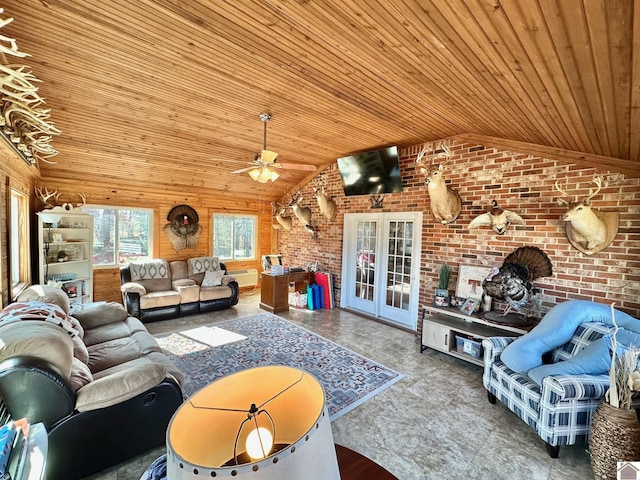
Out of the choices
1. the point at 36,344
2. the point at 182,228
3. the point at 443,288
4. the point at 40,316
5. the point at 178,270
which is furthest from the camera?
the point at 182,228

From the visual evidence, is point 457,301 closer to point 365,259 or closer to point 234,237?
point 365,259

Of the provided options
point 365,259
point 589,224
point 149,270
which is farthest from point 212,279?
point 589,224

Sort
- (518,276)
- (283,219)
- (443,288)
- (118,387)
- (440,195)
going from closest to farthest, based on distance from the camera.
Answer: (118,387) < (518,276) < (440,195) < (443,288) < (283,219)

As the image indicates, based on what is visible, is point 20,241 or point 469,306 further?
point 20,241

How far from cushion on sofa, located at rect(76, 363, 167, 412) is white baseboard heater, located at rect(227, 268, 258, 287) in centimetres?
528

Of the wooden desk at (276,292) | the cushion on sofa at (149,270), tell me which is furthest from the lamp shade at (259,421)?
the cushion on sofa at (149,270)

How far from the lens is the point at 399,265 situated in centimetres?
511

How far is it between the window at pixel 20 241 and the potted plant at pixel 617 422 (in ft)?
19.8

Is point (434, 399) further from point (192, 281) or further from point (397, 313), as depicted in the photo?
point (192, 281)

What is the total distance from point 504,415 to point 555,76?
276 centimetres

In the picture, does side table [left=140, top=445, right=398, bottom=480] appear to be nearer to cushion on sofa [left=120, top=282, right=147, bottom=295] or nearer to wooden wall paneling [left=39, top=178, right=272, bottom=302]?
cushion on sofa [left=120, top=282, right=147, bottom=295]

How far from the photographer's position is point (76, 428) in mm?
1858

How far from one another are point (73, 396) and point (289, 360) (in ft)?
7.32

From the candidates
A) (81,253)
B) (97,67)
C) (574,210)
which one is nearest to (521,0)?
(574,210)
